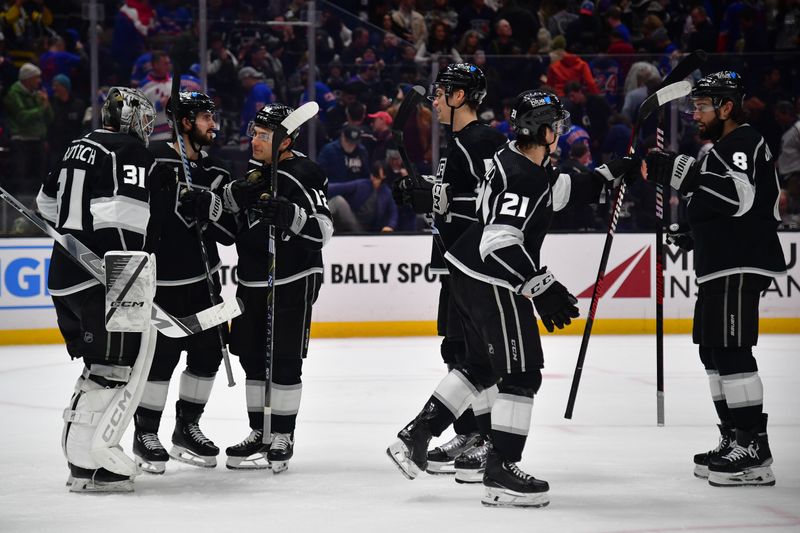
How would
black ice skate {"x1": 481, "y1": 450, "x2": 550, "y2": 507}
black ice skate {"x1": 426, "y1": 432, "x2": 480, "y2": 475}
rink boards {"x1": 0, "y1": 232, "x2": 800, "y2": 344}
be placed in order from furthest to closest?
rink boards {"x1": 0, "y1": 232, "x2": 800, "y2": 344} → black ice skate {"x1": 426, "y1": 432, "x2": 480, "y2": 475} → black ice skate {"x1": 481, "y1": 450, "x2": 550, "y2": 507}

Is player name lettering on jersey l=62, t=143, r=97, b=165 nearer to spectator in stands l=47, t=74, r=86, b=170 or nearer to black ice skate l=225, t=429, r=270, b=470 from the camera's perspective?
black ice skate l=225, t=429, r=270, b=470

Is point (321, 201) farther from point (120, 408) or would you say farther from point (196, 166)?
point (120, 408)

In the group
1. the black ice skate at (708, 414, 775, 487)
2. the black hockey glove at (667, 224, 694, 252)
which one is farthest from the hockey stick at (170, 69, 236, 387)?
the black ice skate at (708, 414, 775, 487)

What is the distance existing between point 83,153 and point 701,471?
7.64 feet

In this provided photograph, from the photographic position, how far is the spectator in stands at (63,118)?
8125 millimetres

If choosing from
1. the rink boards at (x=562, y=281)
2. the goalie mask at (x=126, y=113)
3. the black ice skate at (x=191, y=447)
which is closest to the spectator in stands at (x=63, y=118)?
the rink boards at (x=562, y=281)

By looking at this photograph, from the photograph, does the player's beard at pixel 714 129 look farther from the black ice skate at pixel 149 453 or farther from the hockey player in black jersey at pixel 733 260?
the black ice skate at pixel 149 453

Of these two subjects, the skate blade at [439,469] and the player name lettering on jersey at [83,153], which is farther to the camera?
the skate blade at [439,469]

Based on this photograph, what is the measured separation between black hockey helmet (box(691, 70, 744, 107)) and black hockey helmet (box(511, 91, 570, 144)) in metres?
0.73

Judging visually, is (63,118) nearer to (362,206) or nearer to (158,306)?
(362,206)

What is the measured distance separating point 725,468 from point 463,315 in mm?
1008

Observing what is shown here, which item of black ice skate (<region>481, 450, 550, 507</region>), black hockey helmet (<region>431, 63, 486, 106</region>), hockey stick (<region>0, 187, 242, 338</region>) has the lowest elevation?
black ice skate (<region>481, 450, 550, 507</region>)

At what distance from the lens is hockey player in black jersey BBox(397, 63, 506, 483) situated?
13.7ft

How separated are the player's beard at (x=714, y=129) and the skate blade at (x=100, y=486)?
2315 mm
